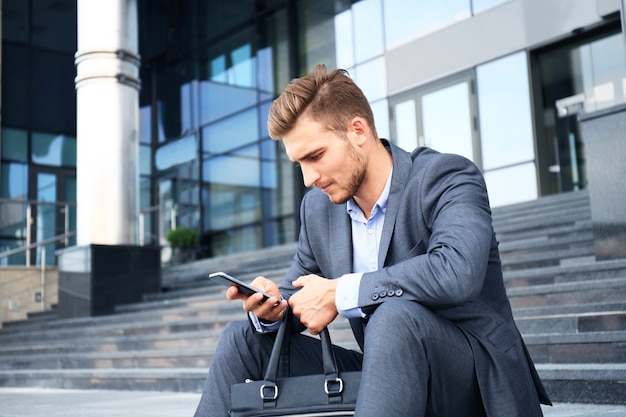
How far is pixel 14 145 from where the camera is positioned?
719 inches

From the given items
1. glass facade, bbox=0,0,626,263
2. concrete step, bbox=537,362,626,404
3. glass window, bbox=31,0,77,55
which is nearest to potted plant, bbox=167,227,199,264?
glass facade, bbox=0,0,626,263

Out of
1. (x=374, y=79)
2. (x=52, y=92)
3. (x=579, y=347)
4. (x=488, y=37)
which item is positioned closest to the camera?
(x=579, y=347)

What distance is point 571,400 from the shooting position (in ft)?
12.3

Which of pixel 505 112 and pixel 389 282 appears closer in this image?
pixel 389 282

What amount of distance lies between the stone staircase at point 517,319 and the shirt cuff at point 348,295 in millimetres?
2109

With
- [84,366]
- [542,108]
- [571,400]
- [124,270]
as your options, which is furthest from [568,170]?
[571,400]

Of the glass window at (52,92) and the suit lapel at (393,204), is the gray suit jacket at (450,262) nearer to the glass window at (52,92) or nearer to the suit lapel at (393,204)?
the suit lapel at (393,204)

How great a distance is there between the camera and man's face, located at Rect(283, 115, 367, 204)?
2139mm

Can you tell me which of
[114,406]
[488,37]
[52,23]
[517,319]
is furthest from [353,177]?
[52,23]

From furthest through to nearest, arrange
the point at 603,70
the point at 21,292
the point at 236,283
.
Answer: the point at 21,292 < the point at 603,70 < the point at 236,283

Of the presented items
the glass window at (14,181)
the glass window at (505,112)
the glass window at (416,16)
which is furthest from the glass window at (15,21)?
the glass window at (505,112)

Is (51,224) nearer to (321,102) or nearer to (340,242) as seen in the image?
(340,242)

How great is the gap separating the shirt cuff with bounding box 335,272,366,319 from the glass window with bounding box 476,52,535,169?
10747 mm

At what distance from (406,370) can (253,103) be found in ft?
55.1
